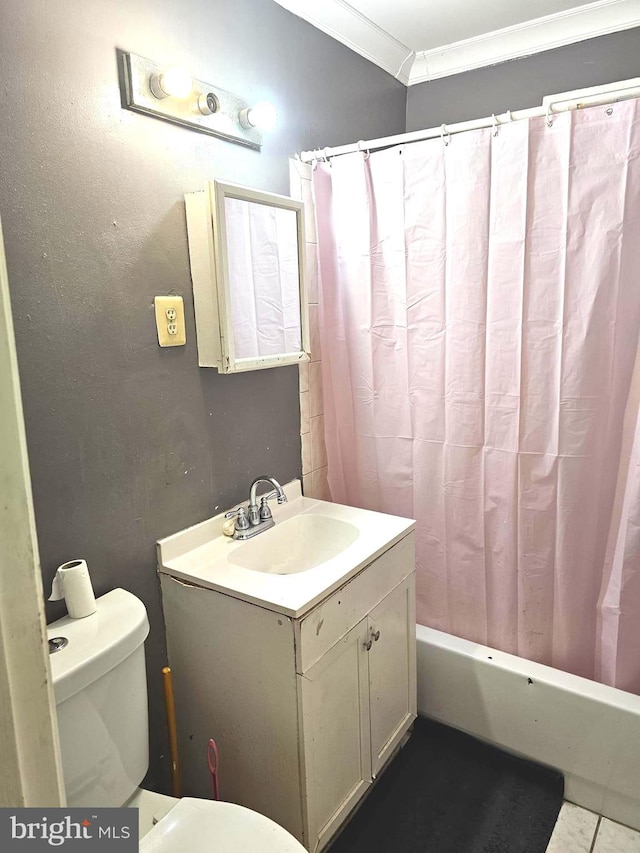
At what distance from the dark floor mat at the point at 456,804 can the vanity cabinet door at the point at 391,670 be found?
0.38ft

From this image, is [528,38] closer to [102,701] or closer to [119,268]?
[119,268]

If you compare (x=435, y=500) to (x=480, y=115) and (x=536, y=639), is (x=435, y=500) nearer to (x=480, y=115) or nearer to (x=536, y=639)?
(x=536, y=639)

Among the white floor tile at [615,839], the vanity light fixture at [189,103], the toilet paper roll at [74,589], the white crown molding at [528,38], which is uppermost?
the white crown molding at [528,38]

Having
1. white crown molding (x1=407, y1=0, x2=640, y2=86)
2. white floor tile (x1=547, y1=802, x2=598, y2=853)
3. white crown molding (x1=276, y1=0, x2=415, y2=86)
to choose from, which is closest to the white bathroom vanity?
white floor tile (x1=547, y1=802, x2=598, y2=853)

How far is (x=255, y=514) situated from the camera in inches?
68.2

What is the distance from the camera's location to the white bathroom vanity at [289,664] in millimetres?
1364

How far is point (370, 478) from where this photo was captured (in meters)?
2.05

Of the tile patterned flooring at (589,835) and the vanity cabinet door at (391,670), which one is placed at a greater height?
the vanity cabinet door at (391,670)

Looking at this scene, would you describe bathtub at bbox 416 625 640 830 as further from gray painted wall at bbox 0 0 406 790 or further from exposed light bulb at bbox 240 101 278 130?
exposed light bulb at bbox 240 101 278 130

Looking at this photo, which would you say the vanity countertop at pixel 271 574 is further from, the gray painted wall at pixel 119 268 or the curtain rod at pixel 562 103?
the curtain rod at pixel 562 103

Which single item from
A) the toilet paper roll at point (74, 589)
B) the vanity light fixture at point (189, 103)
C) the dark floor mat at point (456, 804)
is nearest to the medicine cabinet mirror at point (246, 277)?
the vanity light fixture at point (189, 103)

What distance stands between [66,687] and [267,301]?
1.11 metres

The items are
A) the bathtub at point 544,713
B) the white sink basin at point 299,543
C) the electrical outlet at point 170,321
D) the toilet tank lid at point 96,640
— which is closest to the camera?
the toilet tank lid at point 96,640

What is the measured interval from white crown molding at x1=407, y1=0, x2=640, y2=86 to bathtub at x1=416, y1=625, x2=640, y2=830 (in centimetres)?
210
